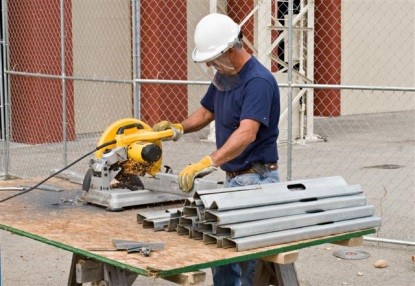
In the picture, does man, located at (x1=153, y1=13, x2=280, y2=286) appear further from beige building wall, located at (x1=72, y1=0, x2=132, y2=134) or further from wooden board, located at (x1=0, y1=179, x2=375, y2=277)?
beige building wall, located at (x1=72, y1=0, x2=132, y2=134)

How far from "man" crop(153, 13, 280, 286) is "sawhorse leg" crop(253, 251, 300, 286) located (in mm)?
177

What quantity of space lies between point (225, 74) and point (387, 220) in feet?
14.5

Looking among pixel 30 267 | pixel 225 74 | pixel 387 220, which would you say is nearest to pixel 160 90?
pixel 387 220

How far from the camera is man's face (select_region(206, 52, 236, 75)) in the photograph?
16.1ft

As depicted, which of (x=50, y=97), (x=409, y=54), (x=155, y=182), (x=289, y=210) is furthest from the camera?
(x=409, y=54)

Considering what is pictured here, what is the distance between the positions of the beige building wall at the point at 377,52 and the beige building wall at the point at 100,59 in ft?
17.7

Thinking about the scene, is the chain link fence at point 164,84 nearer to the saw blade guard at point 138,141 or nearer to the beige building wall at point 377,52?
the beige building wall at point 377,52

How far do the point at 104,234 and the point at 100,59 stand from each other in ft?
39.0

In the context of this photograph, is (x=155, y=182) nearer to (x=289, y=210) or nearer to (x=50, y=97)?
(x=289, y=210)

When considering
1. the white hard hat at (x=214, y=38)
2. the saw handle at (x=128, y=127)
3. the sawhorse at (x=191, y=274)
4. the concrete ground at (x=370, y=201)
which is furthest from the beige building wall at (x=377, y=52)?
the white hard hat at (x=214, y=38)

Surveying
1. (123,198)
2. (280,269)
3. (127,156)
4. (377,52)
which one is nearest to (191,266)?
(280,269)

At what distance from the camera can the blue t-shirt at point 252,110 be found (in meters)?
4.89

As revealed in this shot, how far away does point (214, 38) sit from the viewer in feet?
15.8

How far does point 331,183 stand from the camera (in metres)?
4.57
